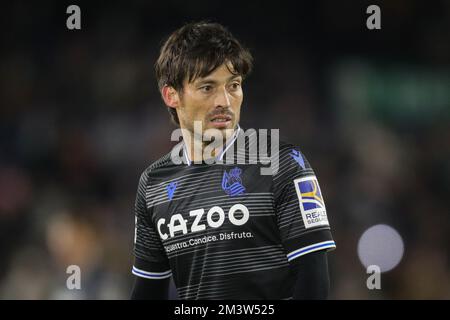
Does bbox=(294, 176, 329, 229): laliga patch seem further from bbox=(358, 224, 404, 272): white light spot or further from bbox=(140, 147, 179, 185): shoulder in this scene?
bbox=(358, 224, 404, 272): white light spot

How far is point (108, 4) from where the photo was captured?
10.7 meters

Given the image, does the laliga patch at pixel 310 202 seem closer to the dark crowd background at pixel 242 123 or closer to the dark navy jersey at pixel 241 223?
the dark navy jersey at pixel 241 223

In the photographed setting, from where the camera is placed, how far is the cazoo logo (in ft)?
11.5

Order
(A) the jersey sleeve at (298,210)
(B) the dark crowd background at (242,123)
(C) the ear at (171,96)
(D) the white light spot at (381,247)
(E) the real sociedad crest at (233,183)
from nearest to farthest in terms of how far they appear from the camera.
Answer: (A) the jersey sleeve at (298,210), (E) the real sociedad crest at (233,183), (C) the ear at (171,96), (D) the white light spot at (381,247), (B) the dark crowd background at (242,123)

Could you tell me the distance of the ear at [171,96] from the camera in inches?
156

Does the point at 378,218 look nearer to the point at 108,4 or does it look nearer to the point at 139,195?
the point at 139,195

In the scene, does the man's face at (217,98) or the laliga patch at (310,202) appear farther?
the man's face at (217,98)

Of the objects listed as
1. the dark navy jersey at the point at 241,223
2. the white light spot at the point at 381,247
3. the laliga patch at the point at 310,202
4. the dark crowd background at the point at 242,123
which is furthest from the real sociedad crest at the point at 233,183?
the white light spot at the point at 381,247

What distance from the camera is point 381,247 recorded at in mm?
7723

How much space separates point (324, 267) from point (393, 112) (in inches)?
257

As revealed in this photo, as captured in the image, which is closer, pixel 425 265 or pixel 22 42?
pixel 425 265

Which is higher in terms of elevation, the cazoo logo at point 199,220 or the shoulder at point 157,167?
the shoulder at point 157,167
